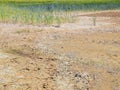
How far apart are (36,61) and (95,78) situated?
204 centimetres

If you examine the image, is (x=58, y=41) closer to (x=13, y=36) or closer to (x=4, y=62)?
(x=13, y=36)

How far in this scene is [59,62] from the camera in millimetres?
11539

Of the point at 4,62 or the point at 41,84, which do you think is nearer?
the point at 41,84

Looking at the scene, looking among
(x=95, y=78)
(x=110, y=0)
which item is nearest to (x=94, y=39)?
(x=95, y=78)

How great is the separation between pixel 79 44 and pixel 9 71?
4.37 meters

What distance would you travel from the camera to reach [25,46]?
44.8ft

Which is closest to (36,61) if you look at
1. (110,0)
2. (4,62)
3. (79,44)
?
(4,62)

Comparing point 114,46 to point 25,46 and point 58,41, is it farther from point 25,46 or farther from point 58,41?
point 25,46

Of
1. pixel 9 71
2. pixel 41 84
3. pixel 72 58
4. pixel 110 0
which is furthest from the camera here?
pixel 110 0

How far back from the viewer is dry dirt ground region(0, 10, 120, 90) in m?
9.80

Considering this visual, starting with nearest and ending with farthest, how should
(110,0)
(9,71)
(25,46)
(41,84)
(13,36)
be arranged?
1. (41,84)
2. (9,71)
3. (25,46)
4. (13,36)
5. (110,0)

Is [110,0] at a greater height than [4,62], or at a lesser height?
lesser

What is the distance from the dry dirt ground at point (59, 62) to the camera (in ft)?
32.2

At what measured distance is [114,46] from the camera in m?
14.2
